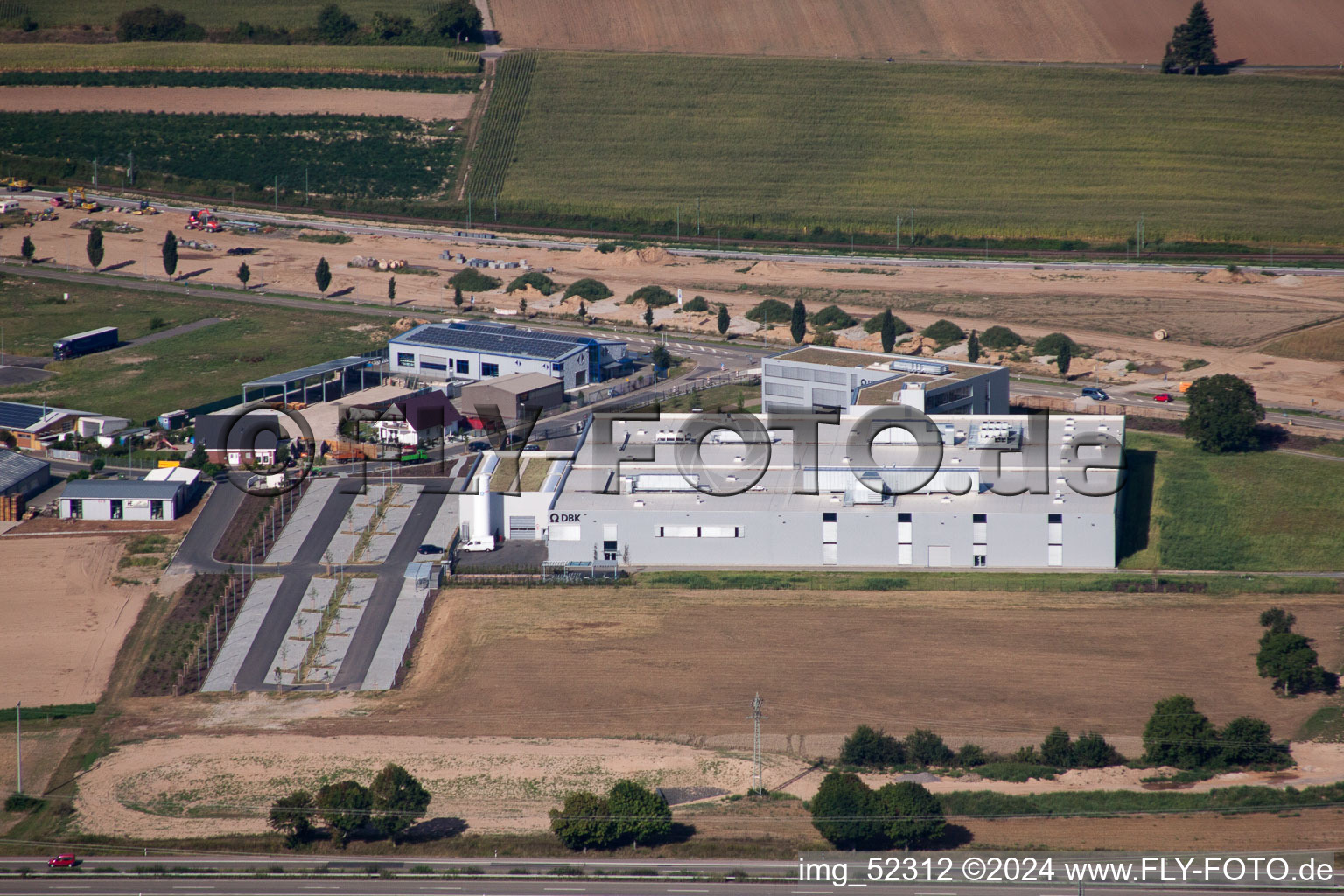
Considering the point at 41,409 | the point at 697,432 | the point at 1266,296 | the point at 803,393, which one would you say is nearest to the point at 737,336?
the point at 803,393

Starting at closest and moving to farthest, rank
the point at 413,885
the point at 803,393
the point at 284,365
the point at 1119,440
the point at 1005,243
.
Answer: the point at 413,885 → the point at 1119,440 → the point at 803,393 → the point at 284,365 → the point at 1005,243

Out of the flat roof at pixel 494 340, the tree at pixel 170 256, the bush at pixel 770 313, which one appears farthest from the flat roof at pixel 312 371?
the bush at pixel 770 313

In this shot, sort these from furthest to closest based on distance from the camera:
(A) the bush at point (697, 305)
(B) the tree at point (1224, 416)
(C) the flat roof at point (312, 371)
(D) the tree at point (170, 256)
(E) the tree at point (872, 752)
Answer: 1. (D) the tree at point (170, 256)
2. (A) the bush at point (697, 305)
3. (C) the flat roof at point (312, 371)
4. (B) the tree at point (1224, 416)
5. (E) the tree at point (872, 752)

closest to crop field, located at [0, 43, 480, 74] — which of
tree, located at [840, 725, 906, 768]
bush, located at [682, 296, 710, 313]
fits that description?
bush, located at [682, 296, 710, 313]

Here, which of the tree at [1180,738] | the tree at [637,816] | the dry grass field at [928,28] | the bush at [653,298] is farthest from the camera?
the dry grass field at [928,28]

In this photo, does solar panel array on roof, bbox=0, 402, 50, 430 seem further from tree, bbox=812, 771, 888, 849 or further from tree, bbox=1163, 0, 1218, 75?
tree, bbox=1163, 0, 1218, 75

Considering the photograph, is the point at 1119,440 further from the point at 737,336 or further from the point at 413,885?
the point at 413,885

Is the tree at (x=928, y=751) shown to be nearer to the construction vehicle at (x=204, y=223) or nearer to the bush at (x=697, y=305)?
the bush at (x=697, y=305)

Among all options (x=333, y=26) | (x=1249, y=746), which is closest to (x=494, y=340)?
(x=1249, y=746)
